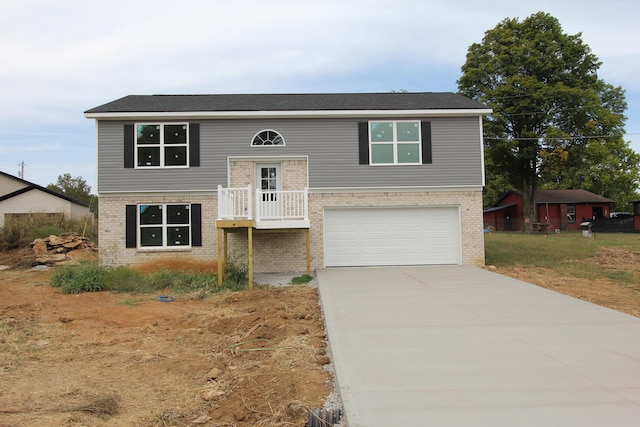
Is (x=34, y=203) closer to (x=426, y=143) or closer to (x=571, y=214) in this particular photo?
(x=426, y=143)

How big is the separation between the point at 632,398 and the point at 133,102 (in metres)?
15.3

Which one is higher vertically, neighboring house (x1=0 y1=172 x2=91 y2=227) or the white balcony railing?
neighboring house (x1=0 y1=172 x2=91 y2=227)

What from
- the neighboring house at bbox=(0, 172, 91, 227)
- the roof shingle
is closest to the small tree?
the neighboring house at bbox=(0, 172, 91, 227)

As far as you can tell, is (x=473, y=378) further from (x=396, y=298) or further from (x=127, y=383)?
(x=396, y=298)

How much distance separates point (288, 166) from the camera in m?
14.6

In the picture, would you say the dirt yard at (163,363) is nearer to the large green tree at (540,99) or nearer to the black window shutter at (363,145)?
the black window shutter at (363,145)

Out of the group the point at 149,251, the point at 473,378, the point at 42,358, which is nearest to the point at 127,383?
the point at 42,358

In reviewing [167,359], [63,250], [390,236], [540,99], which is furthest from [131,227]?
[540,99]

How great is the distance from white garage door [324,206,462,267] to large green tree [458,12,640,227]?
1867 cm

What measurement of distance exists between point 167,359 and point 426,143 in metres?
10.9

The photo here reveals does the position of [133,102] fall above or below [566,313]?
above

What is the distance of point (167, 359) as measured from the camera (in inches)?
237

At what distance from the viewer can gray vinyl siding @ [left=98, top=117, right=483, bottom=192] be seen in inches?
559

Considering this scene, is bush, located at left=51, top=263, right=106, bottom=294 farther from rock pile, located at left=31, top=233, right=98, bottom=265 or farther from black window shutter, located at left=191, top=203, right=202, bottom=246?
rock pile, located at left=31, top=233, right=98, bottom=265
